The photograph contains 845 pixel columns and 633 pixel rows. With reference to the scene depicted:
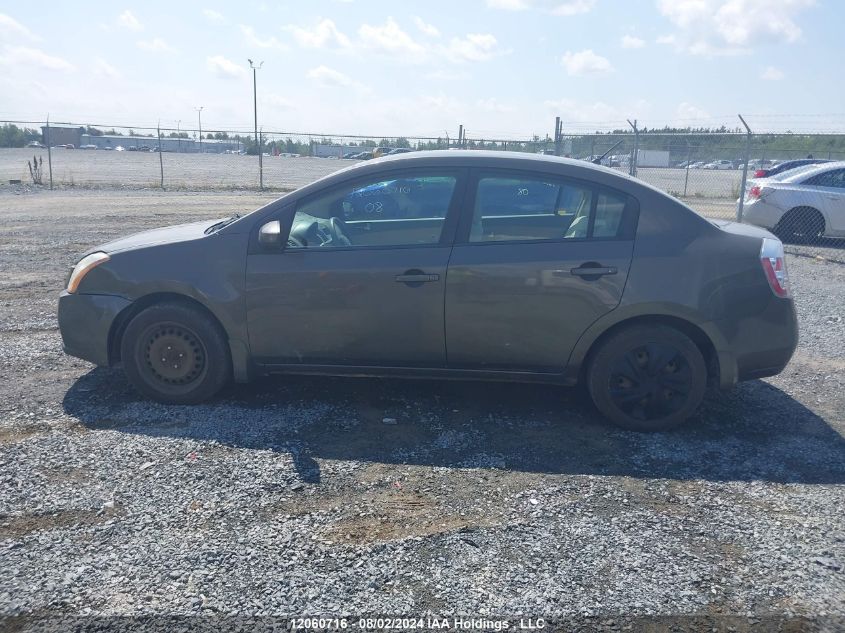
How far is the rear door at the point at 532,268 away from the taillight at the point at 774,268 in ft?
2.79

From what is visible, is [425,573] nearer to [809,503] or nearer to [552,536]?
[552,536]

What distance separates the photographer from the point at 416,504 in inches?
148

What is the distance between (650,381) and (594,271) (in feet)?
2.64

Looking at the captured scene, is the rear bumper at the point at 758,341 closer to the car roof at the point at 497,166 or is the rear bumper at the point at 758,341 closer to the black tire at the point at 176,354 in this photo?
the car roof at the point at 497,166

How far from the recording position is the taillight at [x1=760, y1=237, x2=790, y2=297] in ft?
15.2

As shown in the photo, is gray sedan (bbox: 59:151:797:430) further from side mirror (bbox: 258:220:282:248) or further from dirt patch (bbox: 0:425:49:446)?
dirt patch (bbox: 0:425:49:446)

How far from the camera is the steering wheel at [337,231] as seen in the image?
16.0 feet

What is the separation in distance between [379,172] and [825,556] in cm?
332

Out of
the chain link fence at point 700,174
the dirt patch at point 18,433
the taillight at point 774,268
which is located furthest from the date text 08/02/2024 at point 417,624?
the chain link fence at point 700,174

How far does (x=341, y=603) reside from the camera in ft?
9.75

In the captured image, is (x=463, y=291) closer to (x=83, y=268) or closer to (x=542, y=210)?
(x=542, y=210)

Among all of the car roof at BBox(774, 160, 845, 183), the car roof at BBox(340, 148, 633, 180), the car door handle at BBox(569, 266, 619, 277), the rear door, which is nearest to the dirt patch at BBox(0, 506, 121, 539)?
the rear door

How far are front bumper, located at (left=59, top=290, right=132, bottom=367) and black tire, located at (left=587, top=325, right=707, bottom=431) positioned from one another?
10.5 feet

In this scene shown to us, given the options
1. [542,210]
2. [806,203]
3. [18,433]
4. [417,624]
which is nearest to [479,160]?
[542,210]
